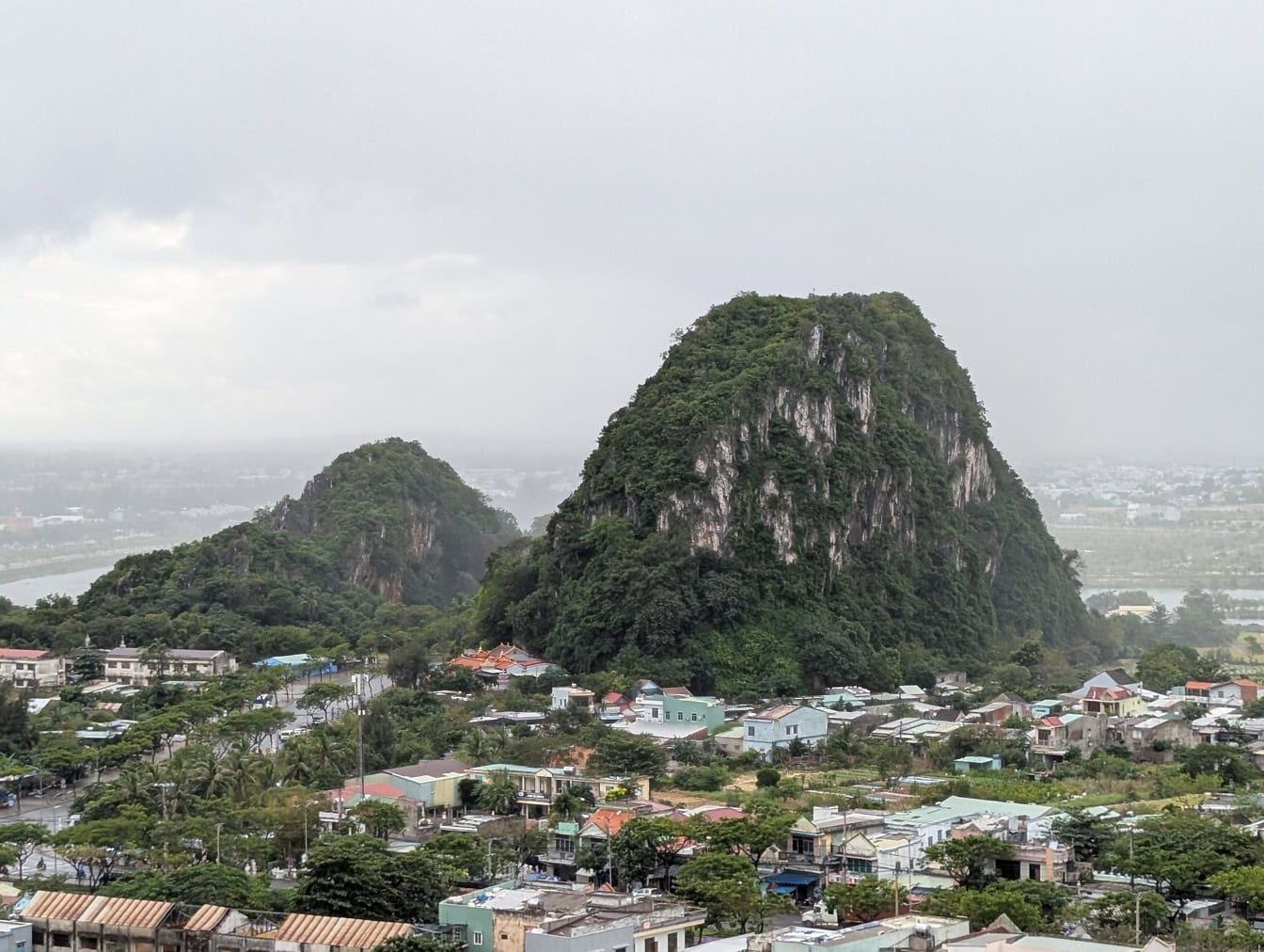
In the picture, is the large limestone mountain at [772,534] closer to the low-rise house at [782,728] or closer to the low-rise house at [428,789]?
the low-rise house at [782,728]

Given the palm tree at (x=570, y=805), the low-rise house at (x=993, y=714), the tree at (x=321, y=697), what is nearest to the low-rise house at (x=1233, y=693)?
the low-rise house at (x=993, y=714)

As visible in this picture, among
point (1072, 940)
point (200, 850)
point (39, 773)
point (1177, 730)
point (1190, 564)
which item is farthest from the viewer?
point (1190, 564)

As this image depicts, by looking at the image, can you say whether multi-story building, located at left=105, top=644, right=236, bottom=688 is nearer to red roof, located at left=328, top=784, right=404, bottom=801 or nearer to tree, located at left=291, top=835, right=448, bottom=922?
red roof, located at left=328, top=784, right=404, bottom=801

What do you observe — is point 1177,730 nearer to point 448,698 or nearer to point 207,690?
point 448,698

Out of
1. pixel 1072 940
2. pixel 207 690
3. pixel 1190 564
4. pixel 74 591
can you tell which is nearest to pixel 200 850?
pixel 1072 940

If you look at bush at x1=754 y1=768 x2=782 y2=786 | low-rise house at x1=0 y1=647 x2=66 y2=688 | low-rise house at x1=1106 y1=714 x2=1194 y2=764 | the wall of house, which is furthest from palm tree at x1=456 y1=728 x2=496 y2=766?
low-rise house at x1=0 y1=647 x2=66 y2=688
